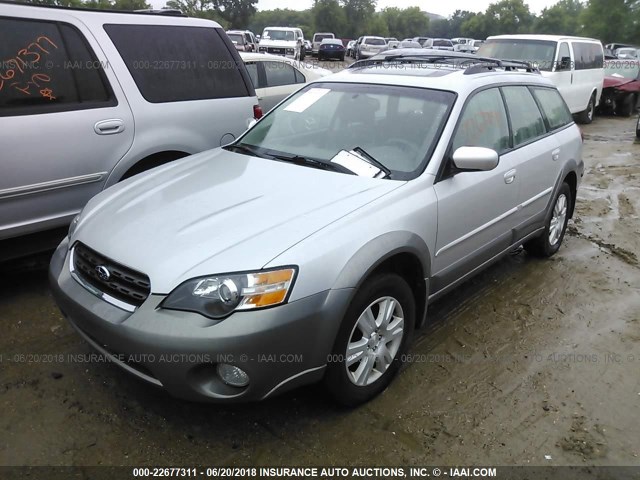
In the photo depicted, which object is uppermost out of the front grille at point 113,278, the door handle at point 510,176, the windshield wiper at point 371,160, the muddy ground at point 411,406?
the windshield wiper at point 371,160

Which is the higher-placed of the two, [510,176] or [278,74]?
[278,74]

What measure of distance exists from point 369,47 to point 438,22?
98.7 metres

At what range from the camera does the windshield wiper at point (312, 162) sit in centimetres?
311

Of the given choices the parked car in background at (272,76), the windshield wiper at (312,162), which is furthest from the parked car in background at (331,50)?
the windshield wiper at (312,162)

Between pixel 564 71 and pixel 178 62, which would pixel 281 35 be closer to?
pixel 564 71

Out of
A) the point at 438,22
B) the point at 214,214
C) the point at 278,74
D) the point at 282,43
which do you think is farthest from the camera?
the point at 438,22

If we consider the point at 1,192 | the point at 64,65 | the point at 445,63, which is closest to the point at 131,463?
the point at 1,192

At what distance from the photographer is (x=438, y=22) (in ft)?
399

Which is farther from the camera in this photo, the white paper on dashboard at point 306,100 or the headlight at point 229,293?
the white paper on dashboard at point 306,100

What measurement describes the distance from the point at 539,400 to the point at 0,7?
4.15 m

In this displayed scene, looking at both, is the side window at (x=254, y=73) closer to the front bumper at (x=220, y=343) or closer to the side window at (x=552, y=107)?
the side window at (x=552, y=107)

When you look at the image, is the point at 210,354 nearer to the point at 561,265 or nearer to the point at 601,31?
the point at 561,265

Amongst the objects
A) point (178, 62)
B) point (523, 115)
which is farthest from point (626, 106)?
point (178, 62)

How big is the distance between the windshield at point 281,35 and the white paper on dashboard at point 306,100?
75.9 feet
